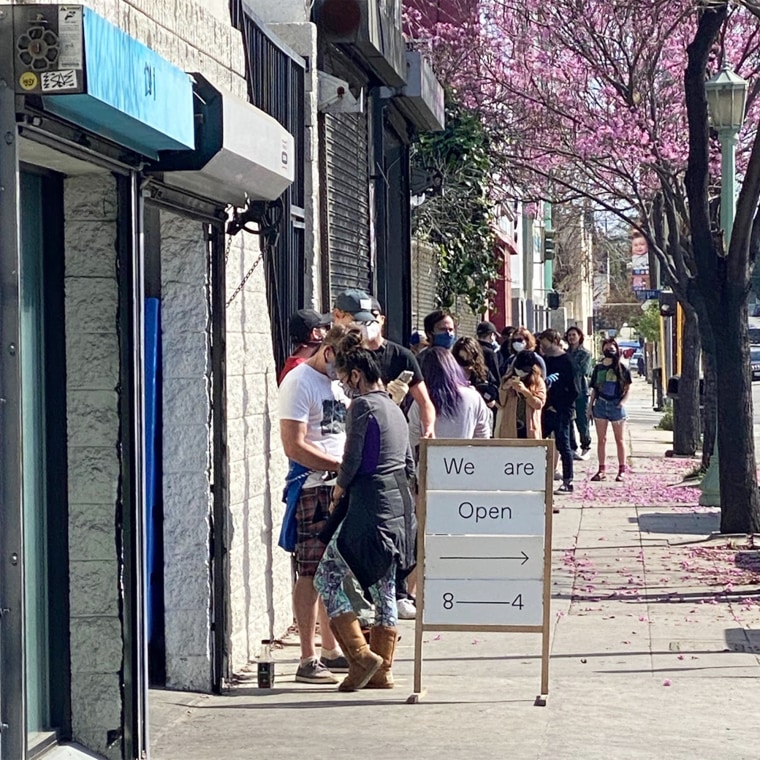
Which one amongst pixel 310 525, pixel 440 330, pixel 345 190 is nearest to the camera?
pixel 310 525

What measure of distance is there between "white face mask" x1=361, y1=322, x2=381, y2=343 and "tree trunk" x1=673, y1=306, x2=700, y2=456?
14.1m

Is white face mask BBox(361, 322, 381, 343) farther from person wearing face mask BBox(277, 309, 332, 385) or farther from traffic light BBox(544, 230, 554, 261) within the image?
traffic light BBox(544, 230, 554, 261)

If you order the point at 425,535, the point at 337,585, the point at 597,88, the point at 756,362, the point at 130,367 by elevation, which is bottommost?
the point at 337,585

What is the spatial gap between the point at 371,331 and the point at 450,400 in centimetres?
241

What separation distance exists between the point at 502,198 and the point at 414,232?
21.5 feet

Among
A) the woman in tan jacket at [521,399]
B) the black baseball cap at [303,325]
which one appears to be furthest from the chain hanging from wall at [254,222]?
the woman in tan jacket at [521,399]

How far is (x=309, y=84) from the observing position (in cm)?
1010

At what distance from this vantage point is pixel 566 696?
7.47 metres

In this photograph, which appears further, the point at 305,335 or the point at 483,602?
the point at 305,335

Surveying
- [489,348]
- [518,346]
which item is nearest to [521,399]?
[518,346]

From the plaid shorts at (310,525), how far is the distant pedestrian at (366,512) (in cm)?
17

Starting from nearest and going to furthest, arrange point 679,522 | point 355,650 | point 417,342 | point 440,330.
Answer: point 355,650 < point 440,330 < point 417,342 < point 679,522

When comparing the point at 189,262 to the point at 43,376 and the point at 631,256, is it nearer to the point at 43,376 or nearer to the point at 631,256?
the point at 43,376

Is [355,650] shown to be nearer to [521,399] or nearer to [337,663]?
[337,663]
